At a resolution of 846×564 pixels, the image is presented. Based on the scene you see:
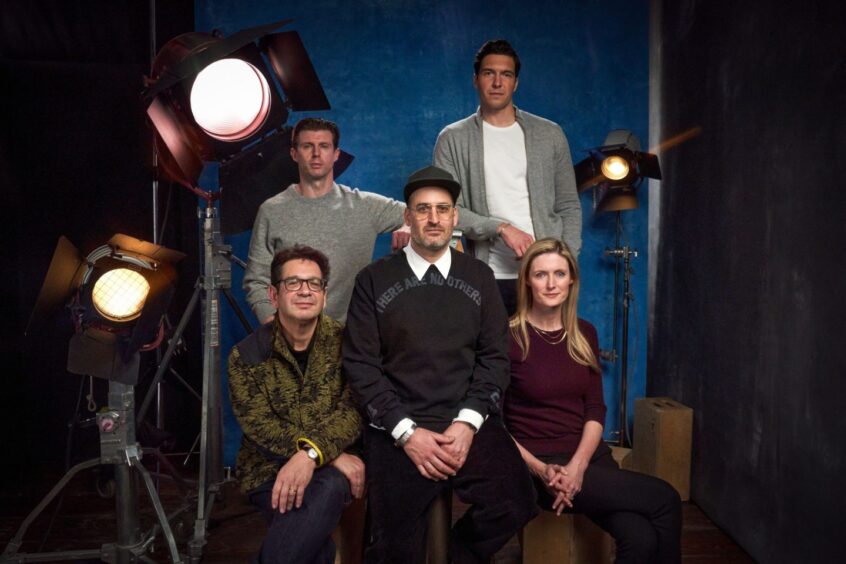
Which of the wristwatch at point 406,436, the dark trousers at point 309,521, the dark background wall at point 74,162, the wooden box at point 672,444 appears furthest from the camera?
the dark background wall at point 74,162

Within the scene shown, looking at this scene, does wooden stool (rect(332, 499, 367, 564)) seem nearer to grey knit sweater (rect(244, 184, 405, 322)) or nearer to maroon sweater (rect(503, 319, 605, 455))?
maroon sweater (rect(503, 319, 605, 455))

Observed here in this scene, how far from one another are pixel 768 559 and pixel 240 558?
1876 mm

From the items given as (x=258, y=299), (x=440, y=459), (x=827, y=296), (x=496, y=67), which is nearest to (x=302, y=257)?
(x=258, y=299)

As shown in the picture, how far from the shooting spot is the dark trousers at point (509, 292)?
2725mm

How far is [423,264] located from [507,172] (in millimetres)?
798

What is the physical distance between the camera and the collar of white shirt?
2141mm

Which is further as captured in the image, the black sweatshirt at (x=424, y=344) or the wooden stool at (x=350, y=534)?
the wooden stool at (x=350, y=534)

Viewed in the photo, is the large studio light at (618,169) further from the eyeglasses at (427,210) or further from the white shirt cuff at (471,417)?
the white shirt cuff at (471,417)

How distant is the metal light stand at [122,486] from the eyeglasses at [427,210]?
3.49 feet

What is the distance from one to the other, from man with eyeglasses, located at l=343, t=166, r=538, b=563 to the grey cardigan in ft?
1.95

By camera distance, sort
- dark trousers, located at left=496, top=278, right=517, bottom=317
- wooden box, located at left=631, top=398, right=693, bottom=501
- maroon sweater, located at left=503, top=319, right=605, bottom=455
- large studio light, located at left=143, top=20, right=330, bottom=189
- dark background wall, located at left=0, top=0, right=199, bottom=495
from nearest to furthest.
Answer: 1. maroon sweater, located at left=503, top=319, right=605, bottom=455
2. large studio light, located at left=143, top=20, right=330, bottom=189
3. dark trousers, located at left=496, top=278, right=517, bottom=317
4. wooden box, located at left=631, top=398, right=693, bottom=501
5. dark background wall, located at left=0, top=0, right=199, bottom=495

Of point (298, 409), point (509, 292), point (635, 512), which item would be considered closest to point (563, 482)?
point (635, 512)

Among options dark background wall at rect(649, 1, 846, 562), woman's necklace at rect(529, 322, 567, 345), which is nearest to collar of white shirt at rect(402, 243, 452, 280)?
woman's necklace at rect(529, 322, 567, 345)

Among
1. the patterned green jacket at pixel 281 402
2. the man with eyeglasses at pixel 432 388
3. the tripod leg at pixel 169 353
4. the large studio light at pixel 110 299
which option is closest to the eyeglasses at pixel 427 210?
the man with eyeglasses at pixel 432 388
